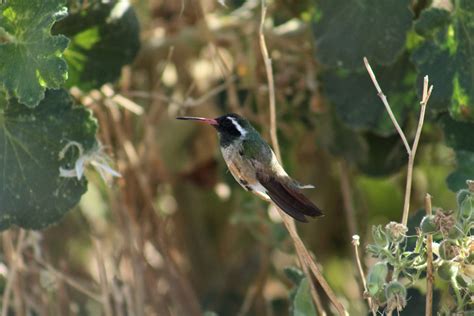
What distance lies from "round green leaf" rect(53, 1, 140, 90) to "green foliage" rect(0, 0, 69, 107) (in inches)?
10.1

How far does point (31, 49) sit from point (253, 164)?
1.27ft

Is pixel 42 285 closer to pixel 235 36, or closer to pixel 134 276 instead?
pixel 134 276

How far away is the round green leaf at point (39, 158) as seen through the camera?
5.11ft

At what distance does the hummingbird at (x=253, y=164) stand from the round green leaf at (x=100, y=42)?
0.35 meters

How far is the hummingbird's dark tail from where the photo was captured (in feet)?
4.61

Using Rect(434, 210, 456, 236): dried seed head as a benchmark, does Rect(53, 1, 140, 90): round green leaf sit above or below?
above

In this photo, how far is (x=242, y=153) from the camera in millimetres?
1515

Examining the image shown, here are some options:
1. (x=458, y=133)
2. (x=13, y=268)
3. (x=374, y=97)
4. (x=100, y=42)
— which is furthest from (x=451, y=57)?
(x=13, y=268)

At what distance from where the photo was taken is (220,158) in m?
2.27

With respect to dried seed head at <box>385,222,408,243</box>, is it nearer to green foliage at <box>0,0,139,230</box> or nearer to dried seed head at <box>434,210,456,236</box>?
dried seed head at <box>434,210,456,236</box>

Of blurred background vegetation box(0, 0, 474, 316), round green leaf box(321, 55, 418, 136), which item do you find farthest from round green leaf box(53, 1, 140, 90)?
round green leaf box(321, 55, 418, 136)

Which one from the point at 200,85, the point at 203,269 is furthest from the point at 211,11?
the point at 203,269

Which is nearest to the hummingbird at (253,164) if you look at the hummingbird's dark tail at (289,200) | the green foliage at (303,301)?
the hummingbird's dark tail at (289,200)

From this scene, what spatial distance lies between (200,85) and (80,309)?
72cm
